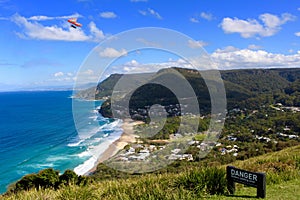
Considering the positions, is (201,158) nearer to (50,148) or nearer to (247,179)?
(247,179)

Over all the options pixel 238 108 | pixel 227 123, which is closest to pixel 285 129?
pixel 227 123

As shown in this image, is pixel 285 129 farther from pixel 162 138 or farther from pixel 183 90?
pixel 183 90

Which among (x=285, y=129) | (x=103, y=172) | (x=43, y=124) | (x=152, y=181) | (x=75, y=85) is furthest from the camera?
(x=43, y=124)

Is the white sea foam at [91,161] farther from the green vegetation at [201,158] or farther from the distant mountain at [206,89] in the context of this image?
the distant mountain at [206,89]

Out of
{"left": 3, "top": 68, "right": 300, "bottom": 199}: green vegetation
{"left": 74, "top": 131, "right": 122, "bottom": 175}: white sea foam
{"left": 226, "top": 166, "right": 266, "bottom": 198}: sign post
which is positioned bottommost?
{"left": 74, "top": 131, "right": 122, "bottom": 175}: white sea foam

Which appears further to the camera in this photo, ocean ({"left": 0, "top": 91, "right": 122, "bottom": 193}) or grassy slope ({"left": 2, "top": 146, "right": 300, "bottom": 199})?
ocean ({"left": 0, "top": 91, "right": 122, "bottom": 193})

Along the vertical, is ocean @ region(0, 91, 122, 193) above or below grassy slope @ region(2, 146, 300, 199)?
below

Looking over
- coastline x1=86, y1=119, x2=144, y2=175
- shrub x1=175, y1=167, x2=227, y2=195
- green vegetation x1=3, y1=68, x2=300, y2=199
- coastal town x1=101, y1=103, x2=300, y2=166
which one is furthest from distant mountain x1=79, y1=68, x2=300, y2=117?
shrub x1=175, y1=167, x2=227, y2=195

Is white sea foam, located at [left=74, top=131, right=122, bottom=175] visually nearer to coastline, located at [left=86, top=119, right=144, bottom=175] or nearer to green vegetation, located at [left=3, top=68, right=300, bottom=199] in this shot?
coastline, located at [left=86, top=119, right=144, bottom=175]

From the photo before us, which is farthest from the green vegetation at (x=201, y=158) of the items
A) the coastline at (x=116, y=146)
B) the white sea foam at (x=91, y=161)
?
the white sea foam at (x=91, y=161)
